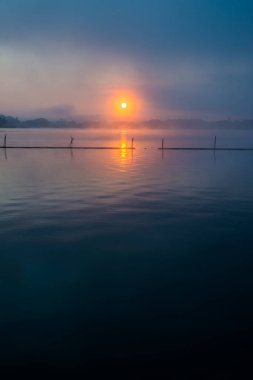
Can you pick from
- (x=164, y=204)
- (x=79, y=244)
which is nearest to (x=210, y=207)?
(x=164, y=204)

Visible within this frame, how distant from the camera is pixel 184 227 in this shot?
11.7 metres

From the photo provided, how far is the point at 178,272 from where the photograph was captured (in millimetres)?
8219

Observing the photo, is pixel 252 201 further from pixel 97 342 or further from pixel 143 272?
pixel 97 342

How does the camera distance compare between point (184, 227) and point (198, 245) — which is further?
point (184, 227)

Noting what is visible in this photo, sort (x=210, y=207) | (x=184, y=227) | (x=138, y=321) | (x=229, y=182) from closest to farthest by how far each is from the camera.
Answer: (x=138, y=321), (x=184, y=227), (x=210, y=207), (x=229, y=182)

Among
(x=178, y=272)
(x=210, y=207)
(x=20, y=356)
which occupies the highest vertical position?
(x=210, y=207)

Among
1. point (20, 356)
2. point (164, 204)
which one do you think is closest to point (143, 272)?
point (20, 356)

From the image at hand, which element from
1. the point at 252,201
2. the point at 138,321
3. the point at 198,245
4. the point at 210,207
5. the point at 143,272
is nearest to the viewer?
the point at 138,321

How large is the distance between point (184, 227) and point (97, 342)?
22.0 ft

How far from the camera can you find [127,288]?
7434mm

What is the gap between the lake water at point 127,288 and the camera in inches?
208

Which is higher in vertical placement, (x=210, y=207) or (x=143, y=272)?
(x=210, y=207)

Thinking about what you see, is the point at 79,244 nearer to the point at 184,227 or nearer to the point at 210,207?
the point at 184,227

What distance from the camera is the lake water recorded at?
17.3 ft
